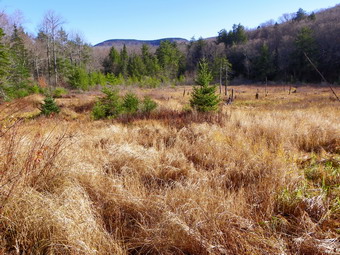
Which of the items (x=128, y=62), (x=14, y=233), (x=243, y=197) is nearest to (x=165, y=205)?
(x=243, y=197)

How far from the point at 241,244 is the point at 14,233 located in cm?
187

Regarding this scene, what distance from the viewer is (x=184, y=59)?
65.1 m

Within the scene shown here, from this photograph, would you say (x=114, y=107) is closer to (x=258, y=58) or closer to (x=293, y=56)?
(x=258, y=58)

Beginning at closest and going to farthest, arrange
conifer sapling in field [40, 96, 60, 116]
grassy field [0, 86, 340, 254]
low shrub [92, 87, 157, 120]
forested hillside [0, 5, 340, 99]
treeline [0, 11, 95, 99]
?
grassy field [0, 86, 340, 254], low shrub [92, 87, 157, 120], conifer sapling in field [40, 96, 60, 116], treeline [0, 11, 95, 99], forested hillside [0, 5, 340, 99]

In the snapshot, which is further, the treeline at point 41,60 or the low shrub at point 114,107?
the treeline at point 41,60

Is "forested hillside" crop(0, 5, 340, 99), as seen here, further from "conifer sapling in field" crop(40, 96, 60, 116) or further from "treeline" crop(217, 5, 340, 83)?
"conifer sapling in field" crop(40, 96, 60, 116)

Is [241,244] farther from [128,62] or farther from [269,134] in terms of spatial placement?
[128,62]

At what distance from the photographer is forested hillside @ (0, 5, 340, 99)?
33.2m

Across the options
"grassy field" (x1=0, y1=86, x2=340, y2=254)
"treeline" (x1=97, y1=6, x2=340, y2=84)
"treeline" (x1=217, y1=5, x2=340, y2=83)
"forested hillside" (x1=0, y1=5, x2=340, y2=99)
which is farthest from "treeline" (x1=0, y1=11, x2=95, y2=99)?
"treeline" (x1=217, y1=5, x2=340, y2=83)

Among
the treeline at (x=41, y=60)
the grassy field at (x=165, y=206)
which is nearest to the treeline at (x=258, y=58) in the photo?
the treeline at (x=41, y=60)

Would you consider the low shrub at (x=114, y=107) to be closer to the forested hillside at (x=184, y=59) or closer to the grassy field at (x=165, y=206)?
the grassy field at (x=165, y=206)

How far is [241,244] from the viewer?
1.51m

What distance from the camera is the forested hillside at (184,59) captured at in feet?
109

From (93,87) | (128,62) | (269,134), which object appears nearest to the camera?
(269,134)
